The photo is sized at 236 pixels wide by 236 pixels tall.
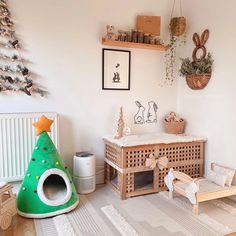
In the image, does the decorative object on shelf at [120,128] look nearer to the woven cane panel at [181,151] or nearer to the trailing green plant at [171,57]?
the woven cane panel at [181,151]

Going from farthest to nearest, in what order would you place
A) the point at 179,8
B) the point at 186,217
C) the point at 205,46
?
the point at 179,8
the point at 205,46
the point at 186,217

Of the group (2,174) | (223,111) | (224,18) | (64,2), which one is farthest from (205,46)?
(2,174)

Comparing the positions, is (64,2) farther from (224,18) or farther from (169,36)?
(224,18)

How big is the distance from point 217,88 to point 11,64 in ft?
7.40

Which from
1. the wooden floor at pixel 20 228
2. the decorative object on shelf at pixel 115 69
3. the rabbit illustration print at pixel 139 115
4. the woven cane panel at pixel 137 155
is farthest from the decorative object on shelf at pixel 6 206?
the rabbit illustration print at pixel 139 115

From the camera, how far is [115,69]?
3.13 m

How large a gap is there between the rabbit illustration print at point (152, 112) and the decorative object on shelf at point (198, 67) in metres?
0.52

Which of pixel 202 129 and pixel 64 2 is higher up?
pixel 64 2

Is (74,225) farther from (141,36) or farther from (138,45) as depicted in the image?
(141,36)

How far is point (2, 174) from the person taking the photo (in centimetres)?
263

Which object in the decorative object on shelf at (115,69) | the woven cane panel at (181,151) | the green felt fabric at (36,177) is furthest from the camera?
the decorative object on shelf at (115,69)

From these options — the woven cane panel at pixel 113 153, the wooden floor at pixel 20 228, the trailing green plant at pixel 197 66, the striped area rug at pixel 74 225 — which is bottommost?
the wooden floor at pixel 20 228

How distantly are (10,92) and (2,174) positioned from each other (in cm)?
85

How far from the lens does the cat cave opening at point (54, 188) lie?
91.0 inches
